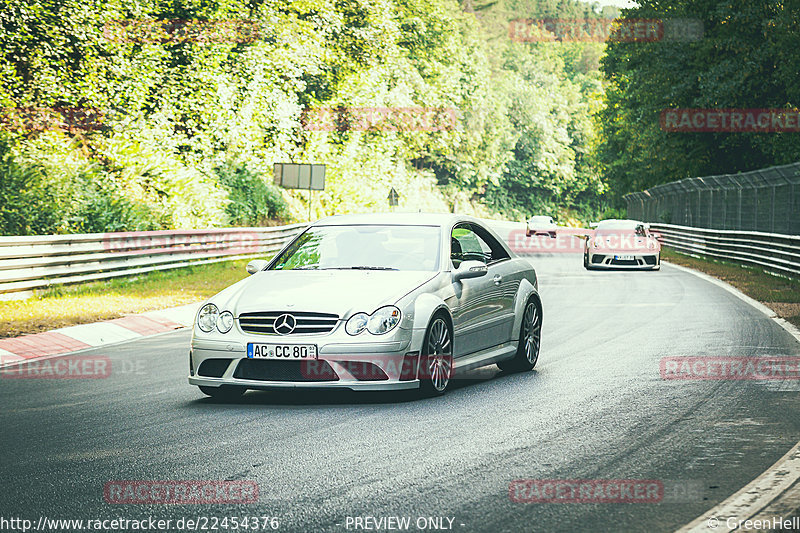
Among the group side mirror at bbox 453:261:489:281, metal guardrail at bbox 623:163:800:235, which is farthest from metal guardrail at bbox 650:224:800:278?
side mirror at bbox 453:261:489:281

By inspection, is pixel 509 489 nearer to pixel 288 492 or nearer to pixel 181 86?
pixel 288 492

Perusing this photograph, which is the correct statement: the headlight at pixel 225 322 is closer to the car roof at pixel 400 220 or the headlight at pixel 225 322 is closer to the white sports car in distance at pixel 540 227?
the car roof at pixel 400 220

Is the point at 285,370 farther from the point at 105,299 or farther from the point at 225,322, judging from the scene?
the point at 105,299

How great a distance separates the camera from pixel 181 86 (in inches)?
1473

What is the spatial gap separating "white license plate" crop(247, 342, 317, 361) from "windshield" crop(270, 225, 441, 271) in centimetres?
140

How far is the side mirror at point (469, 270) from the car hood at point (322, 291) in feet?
0.88

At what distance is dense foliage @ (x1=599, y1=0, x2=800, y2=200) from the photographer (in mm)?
33938

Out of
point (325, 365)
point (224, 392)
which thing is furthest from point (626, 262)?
point (325, 365)

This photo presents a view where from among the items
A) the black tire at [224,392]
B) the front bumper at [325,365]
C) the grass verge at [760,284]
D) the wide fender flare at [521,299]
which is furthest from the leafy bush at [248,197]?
the front bumper at [325,365]

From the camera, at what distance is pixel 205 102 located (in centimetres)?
3819

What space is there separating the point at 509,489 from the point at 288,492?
1.18m

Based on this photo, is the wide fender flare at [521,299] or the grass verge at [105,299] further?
the grass verge at [105,299]

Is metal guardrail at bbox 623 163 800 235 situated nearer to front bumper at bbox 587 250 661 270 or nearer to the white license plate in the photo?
front bumper at bbox 587 250 661 270

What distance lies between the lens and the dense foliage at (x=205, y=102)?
26.5 meters
